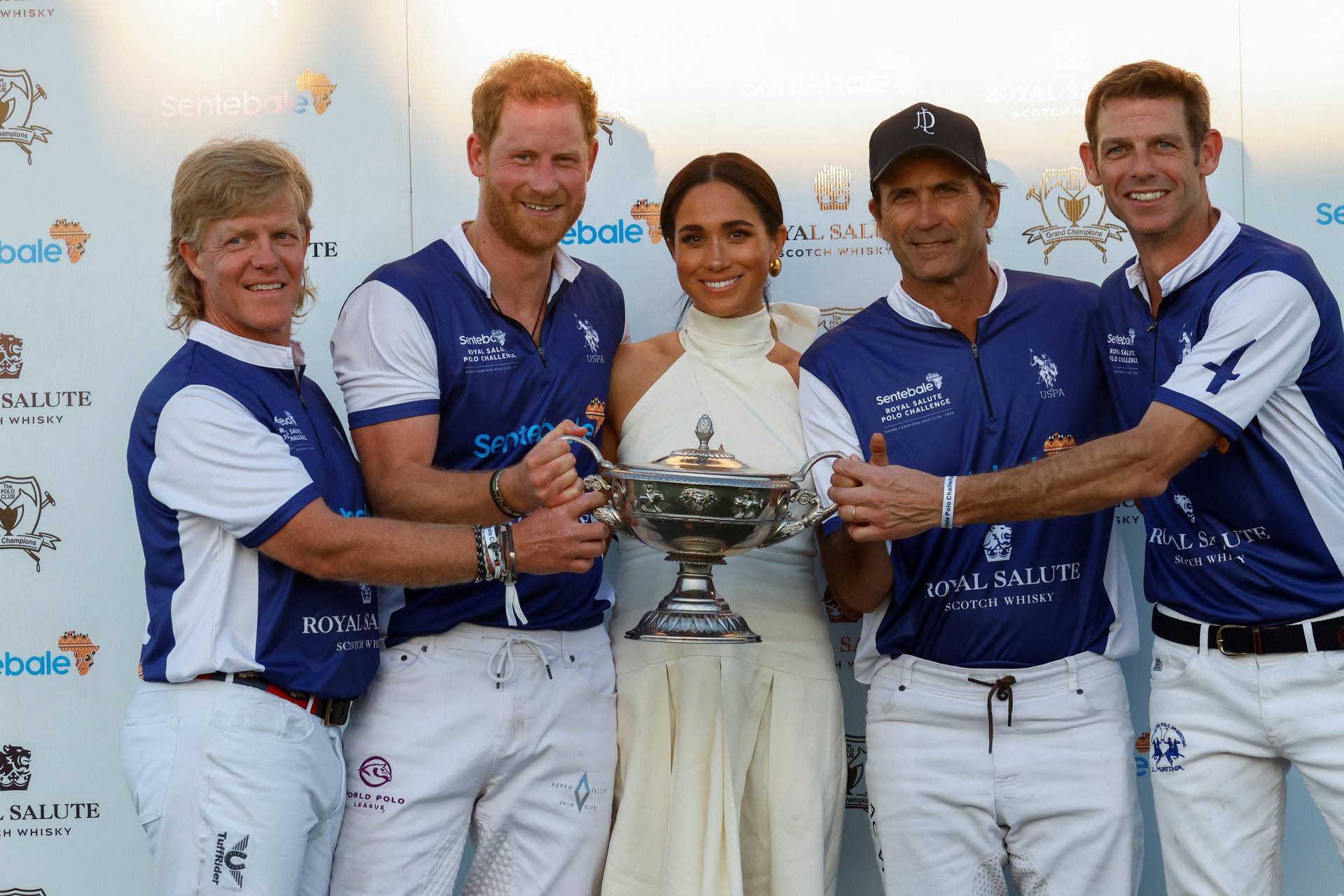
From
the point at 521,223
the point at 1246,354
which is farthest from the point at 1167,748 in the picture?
the point at 521,223

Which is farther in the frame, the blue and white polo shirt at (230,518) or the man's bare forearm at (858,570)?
the man's bare forearm at (858,570)

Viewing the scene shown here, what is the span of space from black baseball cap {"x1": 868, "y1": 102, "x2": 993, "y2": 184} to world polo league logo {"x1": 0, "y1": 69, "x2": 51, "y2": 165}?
109 inches

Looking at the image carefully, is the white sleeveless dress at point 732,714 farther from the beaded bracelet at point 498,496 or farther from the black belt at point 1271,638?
the black belt at point 1271,638

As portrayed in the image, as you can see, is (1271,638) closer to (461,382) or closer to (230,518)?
(461,382)

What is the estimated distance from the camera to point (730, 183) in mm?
3412

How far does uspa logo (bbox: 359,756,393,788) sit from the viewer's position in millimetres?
2998

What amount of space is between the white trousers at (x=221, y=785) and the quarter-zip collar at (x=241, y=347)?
732 mm

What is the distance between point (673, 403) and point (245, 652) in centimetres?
127

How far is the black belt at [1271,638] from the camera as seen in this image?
2.84 metres

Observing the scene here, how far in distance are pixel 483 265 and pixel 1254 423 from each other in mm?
1948

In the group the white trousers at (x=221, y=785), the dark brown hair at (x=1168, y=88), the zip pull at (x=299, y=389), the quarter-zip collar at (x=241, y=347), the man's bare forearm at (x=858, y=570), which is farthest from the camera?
the man's bare forearm at (x=858, y=570)

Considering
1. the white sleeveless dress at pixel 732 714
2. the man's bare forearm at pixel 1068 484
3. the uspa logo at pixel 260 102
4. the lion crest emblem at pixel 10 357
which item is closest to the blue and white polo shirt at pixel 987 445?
the white sleeveless dress at pixel 732 714

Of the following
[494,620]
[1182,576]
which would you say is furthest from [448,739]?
[1182,576]

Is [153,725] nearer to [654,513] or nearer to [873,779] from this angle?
[654,513]
